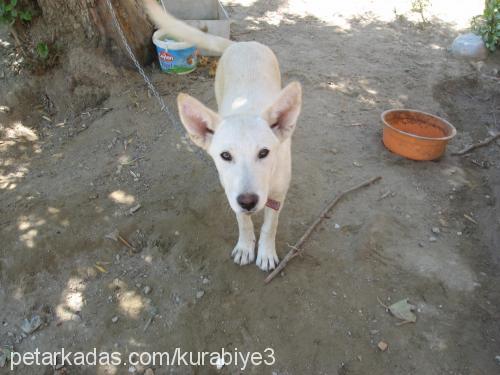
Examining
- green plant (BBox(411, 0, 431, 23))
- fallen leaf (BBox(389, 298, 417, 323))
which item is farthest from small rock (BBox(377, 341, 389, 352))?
green plant (BBox(411, 0, 431, 23))

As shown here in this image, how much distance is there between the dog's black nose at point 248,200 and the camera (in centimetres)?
246

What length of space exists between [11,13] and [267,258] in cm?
503

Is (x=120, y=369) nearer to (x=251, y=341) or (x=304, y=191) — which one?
(x=251, y=341)

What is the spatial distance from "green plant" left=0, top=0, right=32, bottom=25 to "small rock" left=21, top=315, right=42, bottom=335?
4307 mm

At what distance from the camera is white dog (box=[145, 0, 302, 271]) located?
8.43 ft

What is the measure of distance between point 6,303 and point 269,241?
2.44 metres

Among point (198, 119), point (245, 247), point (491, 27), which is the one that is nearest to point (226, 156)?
point (198, 119)

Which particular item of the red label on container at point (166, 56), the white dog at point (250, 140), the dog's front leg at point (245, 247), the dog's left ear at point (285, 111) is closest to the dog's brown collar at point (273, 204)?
the white dog at point (250, 140)

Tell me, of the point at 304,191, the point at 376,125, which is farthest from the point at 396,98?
the point at 304,191

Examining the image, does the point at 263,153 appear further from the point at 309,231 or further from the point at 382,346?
the point at 382,346

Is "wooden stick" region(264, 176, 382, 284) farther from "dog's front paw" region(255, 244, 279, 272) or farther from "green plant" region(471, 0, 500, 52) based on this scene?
"green plant" region(471, 0, 500, 52)

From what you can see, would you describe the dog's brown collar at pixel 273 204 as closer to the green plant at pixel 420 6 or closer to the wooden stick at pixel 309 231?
the wooden stick at pixel 309 231

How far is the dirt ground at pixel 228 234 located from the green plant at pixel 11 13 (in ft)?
1.87

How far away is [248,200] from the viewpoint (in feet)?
8.09
